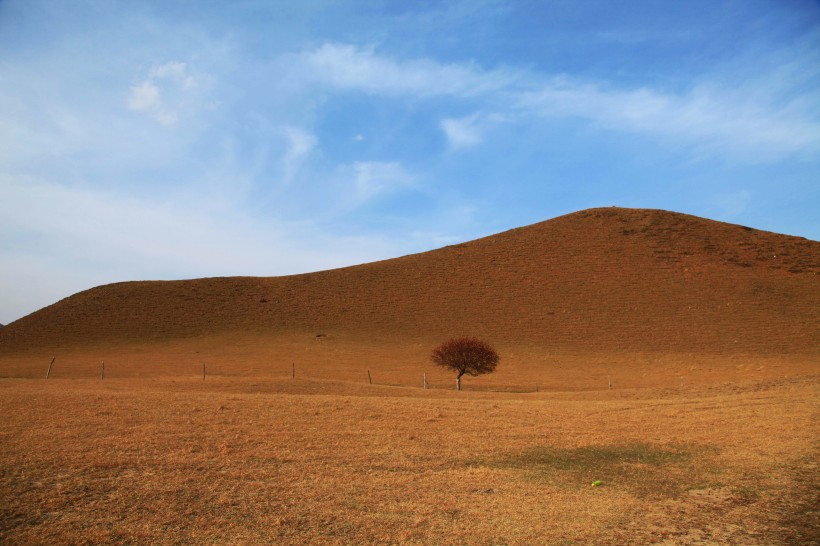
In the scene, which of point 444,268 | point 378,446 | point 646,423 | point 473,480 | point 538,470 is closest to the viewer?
point 473,480

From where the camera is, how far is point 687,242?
82.7 meters

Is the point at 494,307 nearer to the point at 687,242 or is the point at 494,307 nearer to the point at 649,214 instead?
the point at 687,242

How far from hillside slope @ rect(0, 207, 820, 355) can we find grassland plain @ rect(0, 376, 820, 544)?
40393 millimetres

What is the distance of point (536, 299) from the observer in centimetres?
6850

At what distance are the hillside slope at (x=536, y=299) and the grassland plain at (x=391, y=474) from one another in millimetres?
40393

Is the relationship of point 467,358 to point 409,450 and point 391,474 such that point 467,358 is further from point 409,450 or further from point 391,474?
point 391,474

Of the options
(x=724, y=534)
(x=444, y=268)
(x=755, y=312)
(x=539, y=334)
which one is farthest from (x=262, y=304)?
(x=724, y=534)

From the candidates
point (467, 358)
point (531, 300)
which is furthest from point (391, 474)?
point (531, 300)

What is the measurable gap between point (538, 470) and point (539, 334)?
4862 cm

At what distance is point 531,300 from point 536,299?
2.28 ft

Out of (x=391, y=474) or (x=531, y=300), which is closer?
(x=391, y=474)

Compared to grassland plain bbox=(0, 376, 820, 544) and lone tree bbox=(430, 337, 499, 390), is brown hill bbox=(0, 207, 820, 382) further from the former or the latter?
grassland plain bbox=(0, 376, 820, 544)

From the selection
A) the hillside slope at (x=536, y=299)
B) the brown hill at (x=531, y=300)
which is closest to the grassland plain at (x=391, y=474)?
the brown hill at (x=531, y=300)

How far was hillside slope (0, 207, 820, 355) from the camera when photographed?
58344 millimetres
